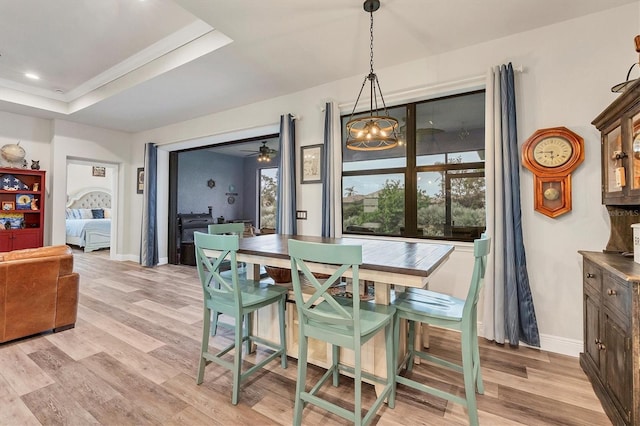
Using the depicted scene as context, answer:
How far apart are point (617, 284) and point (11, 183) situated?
7718mm

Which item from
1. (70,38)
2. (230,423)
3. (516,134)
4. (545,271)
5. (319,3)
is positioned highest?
(70,38)

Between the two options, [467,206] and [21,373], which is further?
[467,206]

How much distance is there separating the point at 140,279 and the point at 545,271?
5.46 metres

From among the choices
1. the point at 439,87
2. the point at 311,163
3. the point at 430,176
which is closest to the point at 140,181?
the point at 311,163

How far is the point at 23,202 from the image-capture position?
5.13 meters

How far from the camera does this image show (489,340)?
8.87 ft

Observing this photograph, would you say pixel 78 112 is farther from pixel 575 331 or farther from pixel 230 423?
pixel 575 331

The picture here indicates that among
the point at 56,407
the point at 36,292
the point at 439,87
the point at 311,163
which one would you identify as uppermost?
the point at 439,87

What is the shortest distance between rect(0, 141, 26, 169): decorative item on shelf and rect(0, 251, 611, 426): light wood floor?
13.1 ft

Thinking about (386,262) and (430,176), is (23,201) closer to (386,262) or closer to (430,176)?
(386,262)

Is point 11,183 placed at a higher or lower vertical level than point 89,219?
higher

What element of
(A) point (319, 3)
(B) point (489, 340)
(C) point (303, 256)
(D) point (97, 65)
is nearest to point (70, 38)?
(D) point (97, 65)

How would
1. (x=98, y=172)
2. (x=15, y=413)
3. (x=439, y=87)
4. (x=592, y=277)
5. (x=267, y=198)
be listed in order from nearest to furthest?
(x=15, y=413)
(x=592, y=277)
(x=439, y=87)
(x=267, y=198)
(x=98, y=172)

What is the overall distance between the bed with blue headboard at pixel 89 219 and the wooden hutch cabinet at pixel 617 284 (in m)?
9.53
